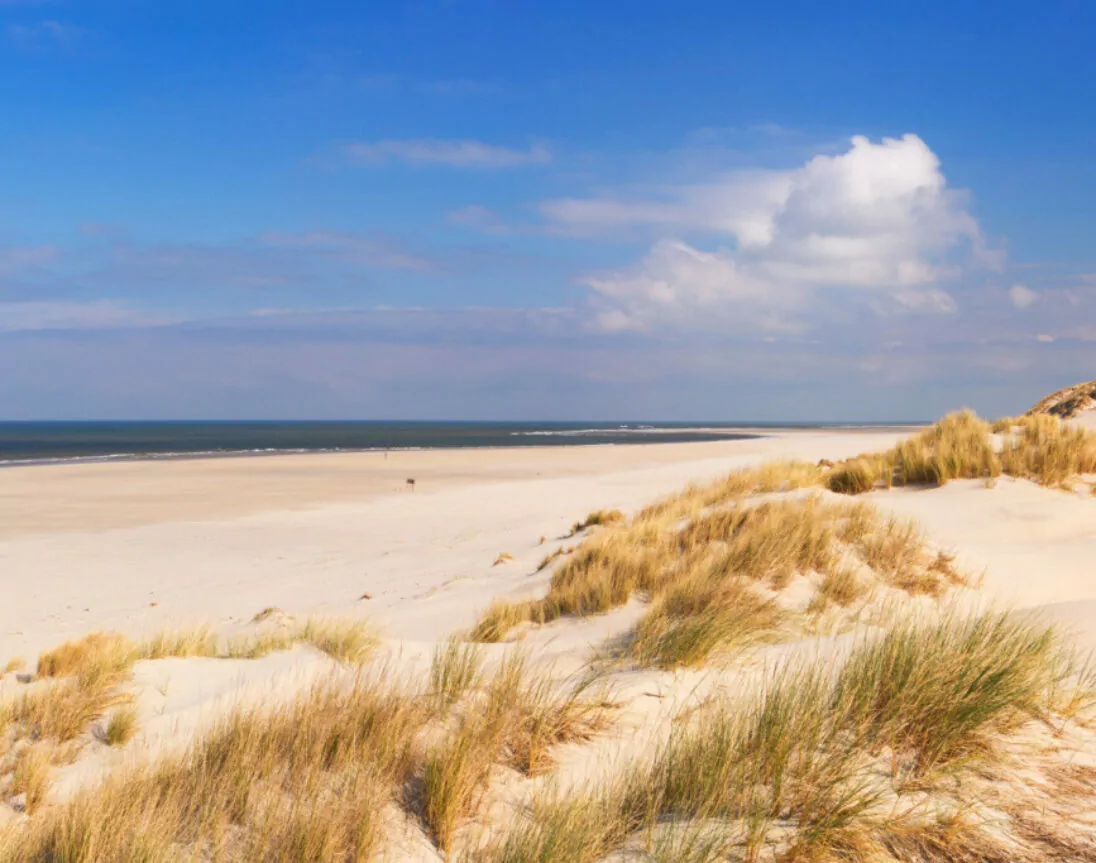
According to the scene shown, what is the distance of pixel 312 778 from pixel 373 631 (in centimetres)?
383

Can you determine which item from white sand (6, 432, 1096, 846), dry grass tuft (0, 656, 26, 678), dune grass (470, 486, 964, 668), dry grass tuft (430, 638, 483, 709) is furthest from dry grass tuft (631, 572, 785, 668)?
dry grass tuft (0, 656, 26, 678)

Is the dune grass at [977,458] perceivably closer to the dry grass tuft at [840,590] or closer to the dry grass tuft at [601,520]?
the dry grass tuft at [601,520]

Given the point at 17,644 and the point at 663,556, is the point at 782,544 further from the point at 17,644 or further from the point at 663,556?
the point at 17,644

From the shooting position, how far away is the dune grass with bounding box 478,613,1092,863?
8.89 feet

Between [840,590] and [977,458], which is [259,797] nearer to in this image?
[840,590]

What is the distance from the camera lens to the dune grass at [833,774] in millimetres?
2709

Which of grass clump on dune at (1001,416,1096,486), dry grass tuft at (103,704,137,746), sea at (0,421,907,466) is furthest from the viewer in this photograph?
sea at (0,421,907,466)

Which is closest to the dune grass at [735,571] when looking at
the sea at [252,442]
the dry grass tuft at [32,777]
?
the dry grass tuft at [32,777]

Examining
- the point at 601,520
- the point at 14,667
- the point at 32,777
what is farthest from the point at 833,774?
the point at 601,520

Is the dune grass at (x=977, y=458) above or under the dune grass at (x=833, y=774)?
above

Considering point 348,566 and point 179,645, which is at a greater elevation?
point 179,645

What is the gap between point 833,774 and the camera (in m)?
3.03

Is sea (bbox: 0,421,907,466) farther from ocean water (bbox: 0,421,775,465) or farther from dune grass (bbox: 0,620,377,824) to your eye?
dune grass (bbox: 0,620,377,824)

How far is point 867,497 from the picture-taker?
11023 mm
